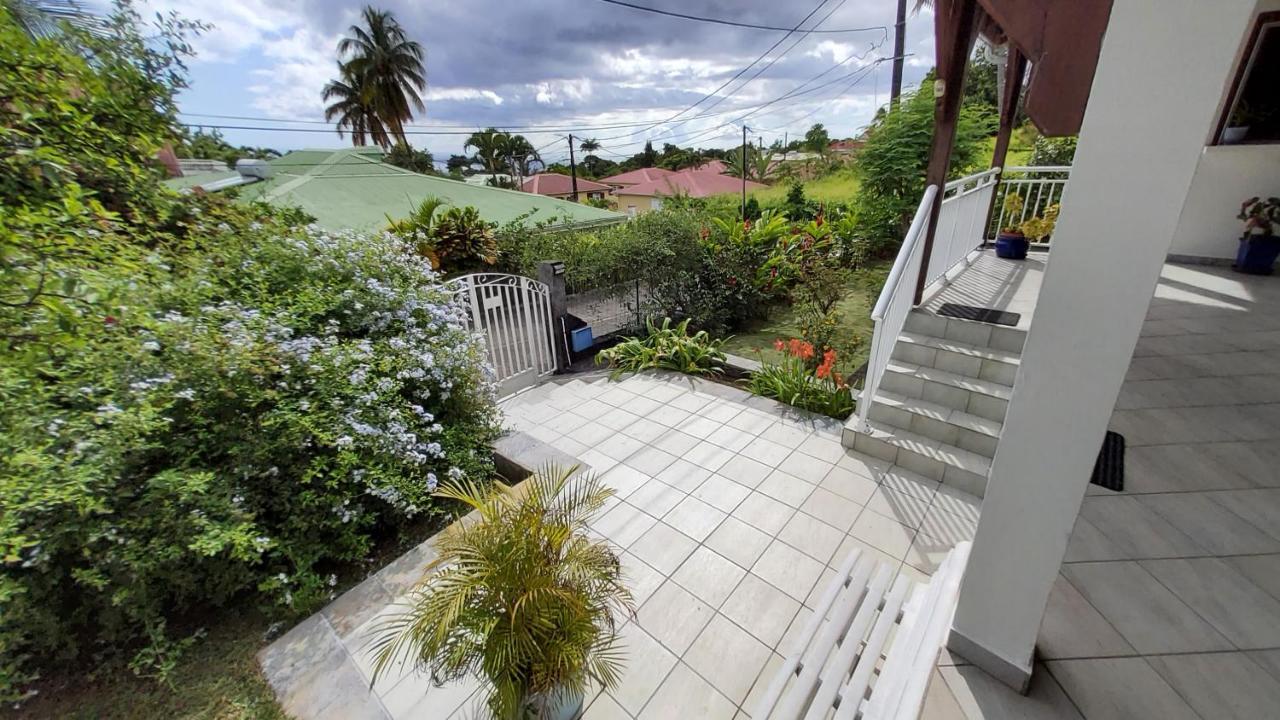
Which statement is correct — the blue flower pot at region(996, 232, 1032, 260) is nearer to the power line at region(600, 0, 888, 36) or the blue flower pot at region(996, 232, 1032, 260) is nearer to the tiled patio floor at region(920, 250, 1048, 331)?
the tiled patio floor at region(920, 250, 1048, 331)

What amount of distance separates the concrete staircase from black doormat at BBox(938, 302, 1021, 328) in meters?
0.12

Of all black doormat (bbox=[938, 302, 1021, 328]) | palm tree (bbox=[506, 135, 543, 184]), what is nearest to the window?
black doormat (bbox=[938, 302, 1021, 328])

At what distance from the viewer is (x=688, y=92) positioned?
19000mm

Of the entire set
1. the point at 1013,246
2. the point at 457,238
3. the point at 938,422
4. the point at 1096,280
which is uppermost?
the point at 1096,280

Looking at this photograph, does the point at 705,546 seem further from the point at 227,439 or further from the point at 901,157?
the point at 901,157

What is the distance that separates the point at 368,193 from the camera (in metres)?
7.80

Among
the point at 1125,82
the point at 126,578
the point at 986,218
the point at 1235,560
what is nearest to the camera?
the point at 1125,82

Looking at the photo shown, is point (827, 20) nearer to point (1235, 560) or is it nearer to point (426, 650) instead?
point (1235, 560)

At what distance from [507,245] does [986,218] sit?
6.49m

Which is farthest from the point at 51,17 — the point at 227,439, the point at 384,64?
the point at 384,64

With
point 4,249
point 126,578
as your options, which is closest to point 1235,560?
point 4,249

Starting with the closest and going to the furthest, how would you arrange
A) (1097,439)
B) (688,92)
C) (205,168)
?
(1097,439)
(205,168)
(688,92)

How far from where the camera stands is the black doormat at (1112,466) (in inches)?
90.3

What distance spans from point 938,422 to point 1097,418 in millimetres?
2157
